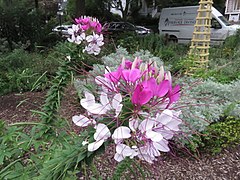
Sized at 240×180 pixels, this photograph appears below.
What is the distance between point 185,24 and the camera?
11.4 m

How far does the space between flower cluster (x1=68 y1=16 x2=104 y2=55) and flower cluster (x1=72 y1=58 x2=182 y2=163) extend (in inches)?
29.3

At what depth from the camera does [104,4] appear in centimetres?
1499

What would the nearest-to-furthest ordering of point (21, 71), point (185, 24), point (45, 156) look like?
point (45, 156), point (21, 71), point (185, 24)

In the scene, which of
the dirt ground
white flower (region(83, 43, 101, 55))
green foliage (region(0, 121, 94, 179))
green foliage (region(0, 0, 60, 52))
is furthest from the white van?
green foliage (region(0, 121, 94, 179))

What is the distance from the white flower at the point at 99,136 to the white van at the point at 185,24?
9.89m

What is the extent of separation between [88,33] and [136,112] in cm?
89

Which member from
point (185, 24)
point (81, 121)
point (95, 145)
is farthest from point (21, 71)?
point (185, 24)

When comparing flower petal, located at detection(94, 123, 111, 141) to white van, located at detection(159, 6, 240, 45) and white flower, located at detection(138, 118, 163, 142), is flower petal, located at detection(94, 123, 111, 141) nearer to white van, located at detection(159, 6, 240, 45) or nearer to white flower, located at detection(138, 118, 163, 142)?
white flower, located at detection(138, 118, 163, 142)

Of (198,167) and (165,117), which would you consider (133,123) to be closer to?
(165,117)

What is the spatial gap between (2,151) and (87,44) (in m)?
0.77

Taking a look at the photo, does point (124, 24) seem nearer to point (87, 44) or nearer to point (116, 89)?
point (87, 44)

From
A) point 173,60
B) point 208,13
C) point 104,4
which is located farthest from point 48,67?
point 104,4

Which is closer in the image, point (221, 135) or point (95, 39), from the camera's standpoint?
point (95, 39)

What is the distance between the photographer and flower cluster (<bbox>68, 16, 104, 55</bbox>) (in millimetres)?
1330
